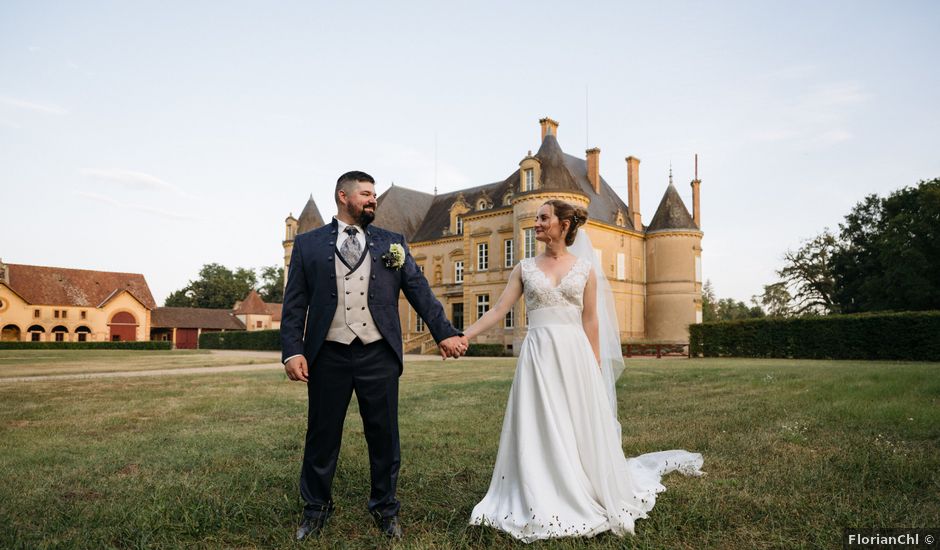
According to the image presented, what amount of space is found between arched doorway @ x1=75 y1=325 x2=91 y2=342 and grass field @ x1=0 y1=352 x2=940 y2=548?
5404 cm

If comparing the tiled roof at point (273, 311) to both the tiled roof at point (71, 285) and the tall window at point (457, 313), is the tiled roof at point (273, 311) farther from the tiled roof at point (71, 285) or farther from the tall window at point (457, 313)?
the tall window at point (457, 313)

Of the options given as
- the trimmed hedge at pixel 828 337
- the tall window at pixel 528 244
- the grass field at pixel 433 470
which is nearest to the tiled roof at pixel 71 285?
the tall window at pixel 528 244

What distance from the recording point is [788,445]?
637 centimetres

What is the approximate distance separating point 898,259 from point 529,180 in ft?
74.9

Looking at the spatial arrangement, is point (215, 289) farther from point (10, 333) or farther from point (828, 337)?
point (828, 337)

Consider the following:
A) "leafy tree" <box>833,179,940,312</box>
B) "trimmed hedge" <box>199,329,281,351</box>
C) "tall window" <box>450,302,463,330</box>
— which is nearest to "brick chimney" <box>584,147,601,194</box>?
"tall window" <box>450,302,463,330</box>

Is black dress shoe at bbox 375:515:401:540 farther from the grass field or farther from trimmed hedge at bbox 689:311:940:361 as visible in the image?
trimmed hedge at bbox 689:311:940:361

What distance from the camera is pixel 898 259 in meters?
36.6

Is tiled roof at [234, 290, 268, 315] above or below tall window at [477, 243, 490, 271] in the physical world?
below

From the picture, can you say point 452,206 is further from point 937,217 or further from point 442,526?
point 442,526

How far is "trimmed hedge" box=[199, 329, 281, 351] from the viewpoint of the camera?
51.1 m

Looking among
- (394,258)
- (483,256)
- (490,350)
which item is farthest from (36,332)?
(394,258)

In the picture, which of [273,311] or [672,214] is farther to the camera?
[273,311]

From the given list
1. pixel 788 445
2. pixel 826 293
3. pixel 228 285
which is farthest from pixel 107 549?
pixel 228 285
